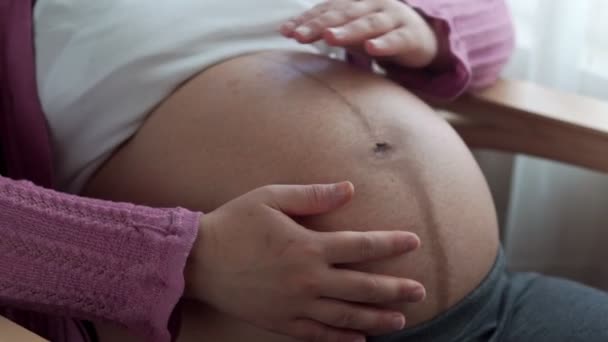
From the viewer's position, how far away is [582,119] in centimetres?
98

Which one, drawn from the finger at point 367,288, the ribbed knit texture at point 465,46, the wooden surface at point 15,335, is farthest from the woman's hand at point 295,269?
the ribbed knit texture at point 465,46

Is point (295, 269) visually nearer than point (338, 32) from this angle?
Yes

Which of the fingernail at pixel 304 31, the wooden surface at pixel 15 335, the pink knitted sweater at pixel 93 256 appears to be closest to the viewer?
the wooden surface at pixel 15 335

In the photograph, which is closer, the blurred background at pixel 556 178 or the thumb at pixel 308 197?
the thumb at pixel 308 197

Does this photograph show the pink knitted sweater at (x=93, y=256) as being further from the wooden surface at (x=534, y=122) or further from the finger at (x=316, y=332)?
the wooden surface at (x=534, y=122)

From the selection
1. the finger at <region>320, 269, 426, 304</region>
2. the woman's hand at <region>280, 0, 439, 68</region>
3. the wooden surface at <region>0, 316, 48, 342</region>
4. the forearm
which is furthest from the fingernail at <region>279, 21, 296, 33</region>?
the wooden surface at <region>0, 316, 48, 342</region>

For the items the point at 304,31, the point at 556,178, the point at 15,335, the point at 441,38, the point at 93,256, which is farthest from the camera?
the point at 556,178

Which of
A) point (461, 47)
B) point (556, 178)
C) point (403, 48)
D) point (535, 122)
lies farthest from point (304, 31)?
point (556, 178)

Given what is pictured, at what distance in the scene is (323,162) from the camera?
0.77m

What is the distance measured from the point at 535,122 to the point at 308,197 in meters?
0.43

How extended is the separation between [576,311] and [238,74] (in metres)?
0.45

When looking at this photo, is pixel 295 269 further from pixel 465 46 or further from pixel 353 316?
pixel 465 46

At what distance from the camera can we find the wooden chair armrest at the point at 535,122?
0.97 meters

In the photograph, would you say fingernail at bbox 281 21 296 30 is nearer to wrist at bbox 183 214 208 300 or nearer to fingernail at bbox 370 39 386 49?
fingernail at bbox 370 39 386 49
